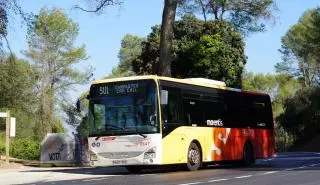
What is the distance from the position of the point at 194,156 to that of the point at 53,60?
40796 mm

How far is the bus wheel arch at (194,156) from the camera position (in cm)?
2052

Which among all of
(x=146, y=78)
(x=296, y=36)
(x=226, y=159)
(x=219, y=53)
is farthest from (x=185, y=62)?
(x=296, y=36)

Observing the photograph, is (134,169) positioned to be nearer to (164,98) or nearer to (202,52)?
(164,98)

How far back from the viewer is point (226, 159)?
22.9 metres

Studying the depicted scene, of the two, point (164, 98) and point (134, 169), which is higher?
→ point (164, 98)

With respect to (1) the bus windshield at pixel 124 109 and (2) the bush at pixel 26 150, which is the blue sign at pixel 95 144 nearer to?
(1) the bus windshield at pixel 124 109

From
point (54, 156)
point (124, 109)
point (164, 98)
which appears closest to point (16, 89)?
point (54, 156)

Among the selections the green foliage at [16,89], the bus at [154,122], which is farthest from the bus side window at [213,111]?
the green foliage at [16,89]

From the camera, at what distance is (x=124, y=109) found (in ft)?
63.2

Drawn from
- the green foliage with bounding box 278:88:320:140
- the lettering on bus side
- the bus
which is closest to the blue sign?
the bus

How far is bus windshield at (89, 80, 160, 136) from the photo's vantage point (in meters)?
19.0

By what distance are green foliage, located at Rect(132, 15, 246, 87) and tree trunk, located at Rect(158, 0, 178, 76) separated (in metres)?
12.6

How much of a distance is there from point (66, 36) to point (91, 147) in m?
41.4

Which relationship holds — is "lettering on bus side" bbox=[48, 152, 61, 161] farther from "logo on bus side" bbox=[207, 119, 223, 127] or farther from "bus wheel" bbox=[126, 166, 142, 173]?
"logo on bus side" bbox=[207, 119, 223, 127]
